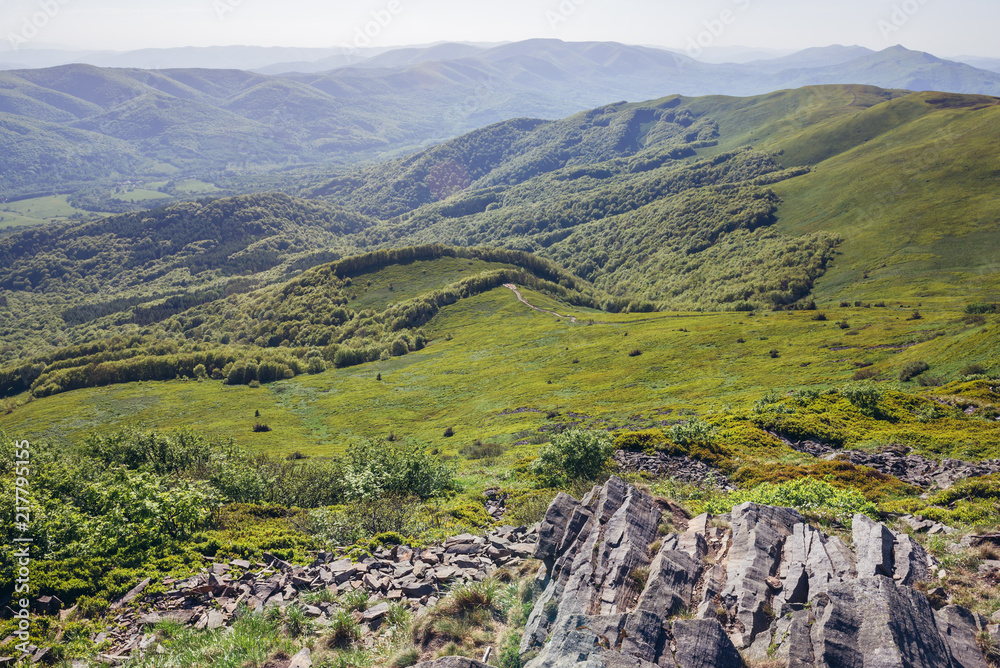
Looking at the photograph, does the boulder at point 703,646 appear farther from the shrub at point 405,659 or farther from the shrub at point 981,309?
the shrub at point 981,309

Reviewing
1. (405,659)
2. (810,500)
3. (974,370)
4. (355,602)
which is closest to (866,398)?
(974,370)

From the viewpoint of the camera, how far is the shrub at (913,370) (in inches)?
2103

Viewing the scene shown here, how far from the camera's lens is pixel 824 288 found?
159 meters

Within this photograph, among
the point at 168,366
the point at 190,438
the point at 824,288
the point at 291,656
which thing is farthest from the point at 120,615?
the point at 824,288

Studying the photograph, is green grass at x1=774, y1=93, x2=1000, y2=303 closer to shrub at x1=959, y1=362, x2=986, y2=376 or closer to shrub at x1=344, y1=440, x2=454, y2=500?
shrub at x1=959, y1=362, x2=986, y2=376

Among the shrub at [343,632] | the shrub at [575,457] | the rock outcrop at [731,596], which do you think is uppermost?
the rock outcrop at [731,596]

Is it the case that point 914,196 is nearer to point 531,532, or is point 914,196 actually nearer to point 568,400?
point 568,400

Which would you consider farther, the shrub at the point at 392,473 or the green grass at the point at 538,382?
the green grass at the point at 538,382

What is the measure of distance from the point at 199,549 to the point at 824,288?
186 metres

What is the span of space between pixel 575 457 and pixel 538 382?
6299 centimetres

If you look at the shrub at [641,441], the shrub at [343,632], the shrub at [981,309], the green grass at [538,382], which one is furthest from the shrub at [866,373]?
the shrub at [343,632]

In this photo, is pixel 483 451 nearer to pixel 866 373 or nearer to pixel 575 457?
pixel 575 457

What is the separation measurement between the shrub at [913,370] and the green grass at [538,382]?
2.79 feet

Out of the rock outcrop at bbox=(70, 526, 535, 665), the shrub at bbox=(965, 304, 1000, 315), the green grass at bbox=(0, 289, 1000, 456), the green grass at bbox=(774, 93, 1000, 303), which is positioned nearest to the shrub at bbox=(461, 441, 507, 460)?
the green grass at bbox=(0, 289, 1000, 456)
